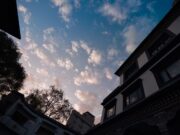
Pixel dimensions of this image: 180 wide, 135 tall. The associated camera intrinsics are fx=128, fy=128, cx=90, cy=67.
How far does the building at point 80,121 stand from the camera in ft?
116

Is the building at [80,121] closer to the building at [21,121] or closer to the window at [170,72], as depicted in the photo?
the building at [21,121]

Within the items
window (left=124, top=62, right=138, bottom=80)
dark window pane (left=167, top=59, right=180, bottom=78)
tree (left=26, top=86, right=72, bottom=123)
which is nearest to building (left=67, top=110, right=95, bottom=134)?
tree (left=26, top=86, right=72, bottom=123)

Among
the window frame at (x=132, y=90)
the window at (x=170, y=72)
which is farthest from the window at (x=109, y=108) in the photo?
the window at (x=170, y=72)

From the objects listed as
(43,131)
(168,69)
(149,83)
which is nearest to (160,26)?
(168,69)

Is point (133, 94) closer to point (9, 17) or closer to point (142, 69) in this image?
point (142, 69)

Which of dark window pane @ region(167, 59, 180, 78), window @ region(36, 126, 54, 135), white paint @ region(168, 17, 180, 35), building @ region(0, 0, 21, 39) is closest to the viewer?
building @ region(0, 0, 21, 39)

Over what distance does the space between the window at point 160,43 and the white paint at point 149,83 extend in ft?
7.14

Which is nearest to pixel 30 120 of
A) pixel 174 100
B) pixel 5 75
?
pixel 5 75

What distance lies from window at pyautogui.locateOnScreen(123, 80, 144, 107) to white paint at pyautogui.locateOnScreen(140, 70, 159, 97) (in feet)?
1.26

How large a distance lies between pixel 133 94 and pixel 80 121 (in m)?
30.6

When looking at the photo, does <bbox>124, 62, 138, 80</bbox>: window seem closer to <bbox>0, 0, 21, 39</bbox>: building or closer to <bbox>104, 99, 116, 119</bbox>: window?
<bbox>104, 99, 116, 119</bbox>: window

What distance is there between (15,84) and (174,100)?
26299mm

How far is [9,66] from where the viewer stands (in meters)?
22.3

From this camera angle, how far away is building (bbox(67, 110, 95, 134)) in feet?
116
